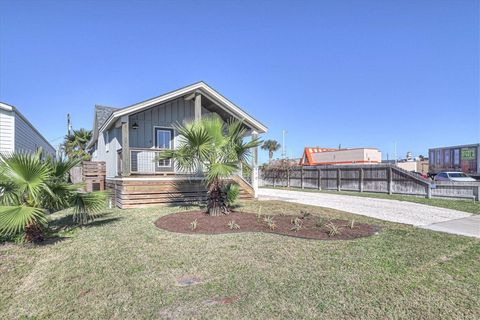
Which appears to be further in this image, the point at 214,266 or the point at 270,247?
the point at 270,247

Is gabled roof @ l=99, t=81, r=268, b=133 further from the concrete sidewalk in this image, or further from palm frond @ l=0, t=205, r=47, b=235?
the concrete sidewalk

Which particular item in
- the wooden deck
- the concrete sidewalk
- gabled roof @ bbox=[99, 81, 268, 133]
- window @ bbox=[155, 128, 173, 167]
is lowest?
the concrete sidewalk

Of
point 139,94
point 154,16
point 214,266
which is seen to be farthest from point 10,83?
point 214,266

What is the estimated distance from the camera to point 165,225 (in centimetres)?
701

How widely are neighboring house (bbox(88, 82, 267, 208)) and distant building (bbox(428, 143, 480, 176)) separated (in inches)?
774

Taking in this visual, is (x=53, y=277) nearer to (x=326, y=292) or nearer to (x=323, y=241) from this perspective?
(x=326, y=292)

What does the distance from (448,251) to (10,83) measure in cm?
2594

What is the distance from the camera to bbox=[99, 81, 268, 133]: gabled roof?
10672mm

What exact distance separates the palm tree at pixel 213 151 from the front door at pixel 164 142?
5.05 m

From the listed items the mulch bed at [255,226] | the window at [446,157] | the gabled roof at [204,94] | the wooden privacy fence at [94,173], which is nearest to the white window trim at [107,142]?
the wooden privacy fence at [94,173]

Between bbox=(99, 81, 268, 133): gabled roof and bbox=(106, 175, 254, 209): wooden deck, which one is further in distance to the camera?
bbox=(99, 81, 268, 133): gabled roof

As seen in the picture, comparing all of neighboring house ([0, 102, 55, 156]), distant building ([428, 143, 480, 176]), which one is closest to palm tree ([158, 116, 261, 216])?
neighboring house ([0, 102, 55, 156])

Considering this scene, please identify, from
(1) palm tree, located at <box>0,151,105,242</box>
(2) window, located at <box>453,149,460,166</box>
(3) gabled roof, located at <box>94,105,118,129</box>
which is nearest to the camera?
(1) palm tree, located at <box>0,151,105,242</box>

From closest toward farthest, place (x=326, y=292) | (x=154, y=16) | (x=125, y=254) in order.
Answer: (x=326, y=292) → (x=125, y=254) → (x=154, y=16)
